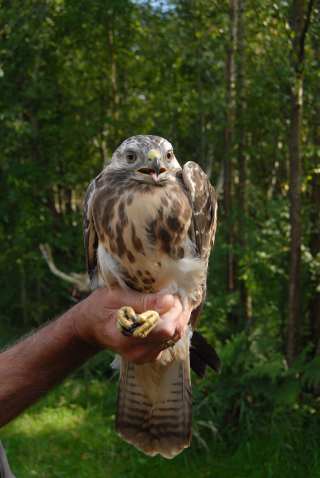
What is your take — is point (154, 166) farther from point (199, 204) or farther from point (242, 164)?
point (242, 164)

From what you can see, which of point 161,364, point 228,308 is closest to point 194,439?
point 228,308

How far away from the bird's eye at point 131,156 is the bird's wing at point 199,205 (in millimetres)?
279

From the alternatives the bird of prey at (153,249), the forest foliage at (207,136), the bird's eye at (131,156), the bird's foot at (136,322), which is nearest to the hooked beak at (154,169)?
the bird of prey at (153,249)

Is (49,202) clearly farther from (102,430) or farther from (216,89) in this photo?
(102,430)

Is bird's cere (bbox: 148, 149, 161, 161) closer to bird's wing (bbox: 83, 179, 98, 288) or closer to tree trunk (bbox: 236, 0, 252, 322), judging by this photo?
bird's wing (bbox: 83, 179, 98, 288)

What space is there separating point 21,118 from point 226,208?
330cm

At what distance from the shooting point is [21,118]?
8328mm

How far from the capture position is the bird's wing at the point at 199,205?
3.01 m

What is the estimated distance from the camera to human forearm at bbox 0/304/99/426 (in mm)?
2375

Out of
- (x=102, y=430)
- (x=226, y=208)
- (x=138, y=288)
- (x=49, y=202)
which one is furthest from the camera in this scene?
(x=49, y=202)

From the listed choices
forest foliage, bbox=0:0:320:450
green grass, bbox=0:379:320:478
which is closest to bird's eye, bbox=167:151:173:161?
forest foliage, bbox=0:0:320:450

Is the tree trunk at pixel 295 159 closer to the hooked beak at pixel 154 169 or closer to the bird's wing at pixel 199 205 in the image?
the bird's wing at pixel 199 205

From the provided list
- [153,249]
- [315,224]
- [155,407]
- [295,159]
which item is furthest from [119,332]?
[315,224]

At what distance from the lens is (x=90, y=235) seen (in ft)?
10.3
